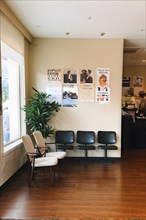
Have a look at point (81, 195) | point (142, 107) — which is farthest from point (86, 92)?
point (142, 107)

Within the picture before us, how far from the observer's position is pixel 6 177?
4.09m

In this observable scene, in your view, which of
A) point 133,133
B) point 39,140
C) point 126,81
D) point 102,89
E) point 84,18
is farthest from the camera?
point 126,81

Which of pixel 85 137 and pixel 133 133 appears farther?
pixel 133 133

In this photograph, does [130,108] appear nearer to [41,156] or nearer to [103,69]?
[103,69]

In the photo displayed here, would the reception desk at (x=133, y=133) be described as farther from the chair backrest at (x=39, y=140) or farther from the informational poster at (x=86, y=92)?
the chair backrest at (x=39, y=140)

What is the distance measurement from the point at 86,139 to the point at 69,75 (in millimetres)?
1757

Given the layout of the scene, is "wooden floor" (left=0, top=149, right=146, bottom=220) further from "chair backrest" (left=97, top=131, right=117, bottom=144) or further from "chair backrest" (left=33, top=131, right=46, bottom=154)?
"chair backrest" (left=97, top=131, right=117, bottom=144)

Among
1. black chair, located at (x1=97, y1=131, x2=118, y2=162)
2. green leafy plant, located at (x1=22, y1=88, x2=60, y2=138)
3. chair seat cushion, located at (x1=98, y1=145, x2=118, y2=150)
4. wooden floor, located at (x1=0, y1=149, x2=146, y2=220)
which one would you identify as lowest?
wooden floor, located at (x1=0, y1=149, x2=146, y2=220)

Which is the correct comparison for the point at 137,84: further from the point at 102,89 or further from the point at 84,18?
the point at 84,18

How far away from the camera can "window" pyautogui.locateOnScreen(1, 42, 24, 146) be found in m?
5.01

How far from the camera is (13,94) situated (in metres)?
5.38

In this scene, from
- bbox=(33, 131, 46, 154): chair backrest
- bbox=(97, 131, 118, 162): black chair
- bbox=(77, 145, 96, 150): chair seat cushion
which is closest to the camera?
bbox=(33, 131, 46, 154): chair backrest

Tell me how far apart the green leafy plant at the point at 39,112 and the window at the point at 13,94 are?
0.24 metres

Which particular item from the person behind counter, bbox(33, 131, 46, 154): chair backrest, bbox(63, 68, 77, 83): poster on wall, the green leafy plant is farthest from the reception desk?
bbox(33, 131, 46, 154): chair backrest
